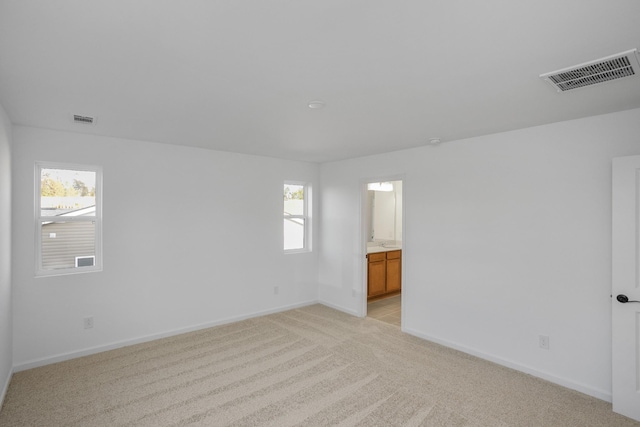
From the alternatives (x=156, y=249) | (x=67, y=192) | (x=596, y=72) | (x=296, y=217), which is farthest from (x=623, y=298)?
(x=67, y=192)

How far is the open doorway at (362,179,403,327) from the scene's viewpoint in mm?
5312

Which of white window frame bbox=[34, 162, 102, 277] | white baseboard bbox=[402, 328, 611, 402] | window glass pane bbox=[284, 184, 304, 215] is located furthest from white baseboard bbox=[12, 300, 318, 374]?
white baseboard bbox=[402, 328, 611, 402]

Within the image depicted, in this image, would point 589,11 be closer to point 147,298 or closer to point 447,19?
point 447,19

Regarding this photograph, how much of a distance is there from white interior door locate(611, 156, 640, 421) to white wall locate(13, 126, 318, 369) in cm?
399

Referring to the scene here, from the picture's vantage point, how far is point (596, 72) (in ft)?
6.70

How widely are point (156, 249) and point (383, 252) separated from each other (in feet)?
12.4

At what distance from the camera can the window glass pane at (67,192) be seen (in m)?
3.58

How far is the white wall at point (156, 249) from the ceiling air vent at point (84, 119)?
1.82 ft

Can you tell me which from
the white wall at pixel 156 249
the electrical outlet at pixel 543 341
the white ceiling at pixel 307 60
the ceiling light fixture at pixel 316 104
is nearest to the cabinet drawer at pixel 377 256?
the white wall at pixel 156 249

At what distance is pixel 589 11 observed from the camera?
145 cm

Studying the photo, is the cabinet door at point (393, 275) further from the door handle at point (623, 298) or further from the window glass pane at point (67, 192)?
the window glass pane at point (67, 192)

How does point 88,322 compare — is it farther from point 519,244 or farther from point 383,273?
point 519,244

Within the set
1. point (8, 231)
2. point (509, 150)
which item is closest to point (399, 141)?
point (509, 150)

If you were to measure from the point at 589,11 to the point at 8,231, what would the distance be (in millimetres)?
4430
